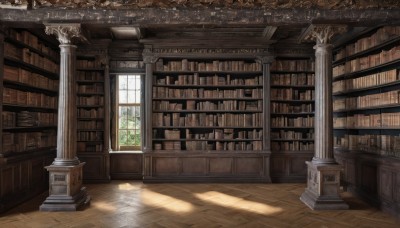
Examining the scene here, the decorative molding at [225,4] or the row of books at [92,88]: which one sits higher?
the decorative molding at [225,4]

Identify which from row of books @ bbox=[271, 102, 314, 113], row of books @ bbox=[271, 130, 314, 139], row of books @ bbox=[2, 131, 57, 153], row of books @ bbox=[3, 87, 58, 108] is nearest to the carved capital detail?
row of books @ bbox=[3, 87, 58, 108]

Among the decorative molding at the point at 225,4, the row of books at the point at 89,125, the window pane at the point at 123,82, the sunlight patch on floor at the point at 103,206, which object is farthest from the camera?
the window pane at the point at 123,82

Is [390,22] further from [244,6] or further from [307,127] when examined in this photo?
[307,127]

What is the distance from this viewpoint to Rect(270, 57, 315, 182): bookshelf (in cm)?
645

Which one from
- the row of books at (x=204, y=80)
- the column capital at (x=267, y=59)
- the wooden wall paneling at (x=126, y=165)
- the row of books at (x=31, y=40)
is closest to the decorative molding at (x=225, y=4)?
the row of books at (x=31, y=40)

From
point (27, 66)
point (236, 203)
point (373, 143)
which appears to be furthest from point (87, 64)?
point (373, 143)

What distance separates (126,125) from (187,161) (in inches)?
67.9

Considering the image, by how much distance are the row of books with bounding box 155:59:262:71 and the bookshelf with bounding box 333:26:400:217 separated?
1774mm

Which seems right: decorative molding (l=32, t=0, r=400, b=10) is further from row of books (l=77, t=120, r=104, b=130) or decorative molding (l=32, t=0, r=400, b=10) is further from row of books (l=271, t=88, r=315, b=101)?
row of books (l=77, t=120, r=104, b=130)

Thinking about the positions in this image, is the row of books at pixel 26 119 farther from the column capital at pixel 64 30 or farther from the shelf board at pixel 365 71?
the shelf board at pixel 365 71

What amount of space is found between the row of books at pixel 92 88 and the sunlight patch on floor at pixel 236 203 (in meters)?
3.16

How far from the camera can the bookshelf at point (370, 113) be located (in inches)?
170

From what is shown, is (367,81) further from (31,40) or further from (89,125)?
(31,40)

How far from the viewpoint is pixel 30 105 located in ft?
16.4
